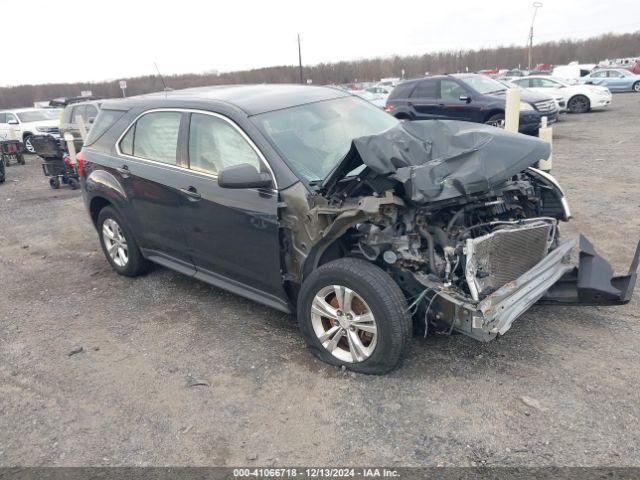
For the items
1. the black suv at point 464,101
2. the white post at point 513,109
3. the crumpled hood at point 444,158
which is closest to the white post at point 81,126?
the black suv at point 464,101

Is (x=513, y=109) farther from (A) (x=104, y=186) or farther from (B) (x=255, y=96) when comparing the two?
(A) (x=104, y=186)

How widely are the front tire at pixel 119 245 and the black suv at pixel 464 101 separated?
9.19 meters

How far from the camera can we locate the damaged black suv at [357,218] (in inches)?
125

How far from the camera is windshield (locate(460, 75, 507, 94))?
12.6 m

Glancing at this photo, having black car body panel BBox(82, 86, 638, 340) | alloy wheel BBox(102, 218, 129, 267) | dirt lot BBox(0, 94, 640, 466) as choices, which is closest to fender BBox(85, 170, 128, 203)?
alloy wheel BBox(102, 218, 129, 267)

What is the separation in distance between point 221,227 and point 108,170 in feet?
5.97

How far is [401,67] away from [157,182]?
75.3m

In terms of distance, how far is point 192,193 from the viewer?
4.14 meters

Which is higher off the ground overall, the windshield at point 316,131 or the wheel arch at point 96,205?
the windshield at point 316,131

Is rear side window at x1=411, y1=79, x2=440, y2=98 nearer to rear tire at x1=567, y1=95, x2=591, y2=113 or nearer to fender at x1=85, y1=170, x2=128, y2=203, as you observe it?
rear tire at x1=567, y1=95, x2=591, y2=113

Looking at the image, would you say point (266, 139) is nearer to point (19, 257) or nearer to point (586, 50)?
point (19, 257)

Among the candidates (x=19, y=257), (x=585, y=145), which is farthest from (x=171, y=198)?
(x=585, y=145)

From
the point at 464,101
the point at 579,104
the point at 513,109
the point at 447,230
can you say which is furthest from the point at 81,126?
the point at 579,104

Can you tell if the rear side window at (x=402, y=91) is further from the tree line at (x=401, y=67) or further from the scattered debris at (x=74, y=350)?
the tree line at (x=401, y=67)
